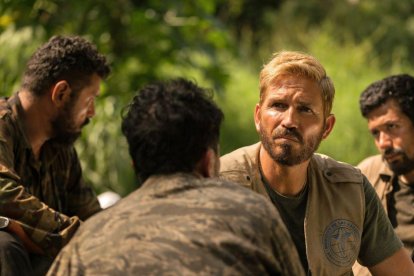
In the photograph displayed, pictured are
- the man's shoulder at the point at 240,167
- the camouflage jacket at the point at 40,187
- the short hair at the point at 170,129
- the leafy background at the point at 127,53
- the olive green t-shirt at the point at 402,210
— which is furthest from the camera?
the leafy background at the point at 127,53

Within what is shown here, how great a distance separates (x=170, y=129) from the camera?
252 cm

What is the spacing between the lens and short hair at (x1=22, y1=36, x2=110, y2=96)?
3.88m

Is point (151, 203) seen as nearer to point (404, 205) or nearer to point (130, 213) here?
point (130, 213)

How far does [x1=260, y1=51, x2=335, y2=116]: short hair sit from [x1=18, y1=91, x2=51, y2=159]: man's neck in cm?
94

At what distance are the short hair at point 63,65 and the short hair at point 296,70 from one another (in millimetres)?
778

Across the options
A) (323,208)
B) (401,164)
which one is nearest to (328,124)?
(323,208)

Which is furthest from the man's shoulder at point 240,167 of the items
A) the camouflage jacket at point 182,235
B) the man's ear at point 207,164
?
the camouflage jacket at point 182,235

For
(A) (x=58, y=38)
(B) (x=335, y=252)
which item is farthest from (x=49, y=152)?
(B) (x=335, y=252)

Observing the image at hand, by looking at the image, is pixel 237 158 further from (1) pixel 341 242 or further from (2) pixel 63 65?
(2) pixel 63 65

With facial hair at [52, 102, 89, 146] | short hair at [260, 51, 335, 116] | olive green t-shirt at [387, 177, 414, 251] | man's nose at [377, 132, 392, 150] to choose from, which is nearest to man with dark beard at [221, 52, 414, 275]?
short hair at [260, 51, 335, 116]

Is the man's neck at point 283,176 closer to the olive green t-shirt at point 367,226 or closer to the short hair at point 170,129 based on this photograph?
the olive green t-shirt at point 367,226

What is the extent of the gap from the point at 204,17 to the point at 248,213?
19.6 feet

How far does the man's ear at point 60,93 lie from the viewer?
3.87 m

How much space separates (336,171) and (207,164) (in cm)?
135
